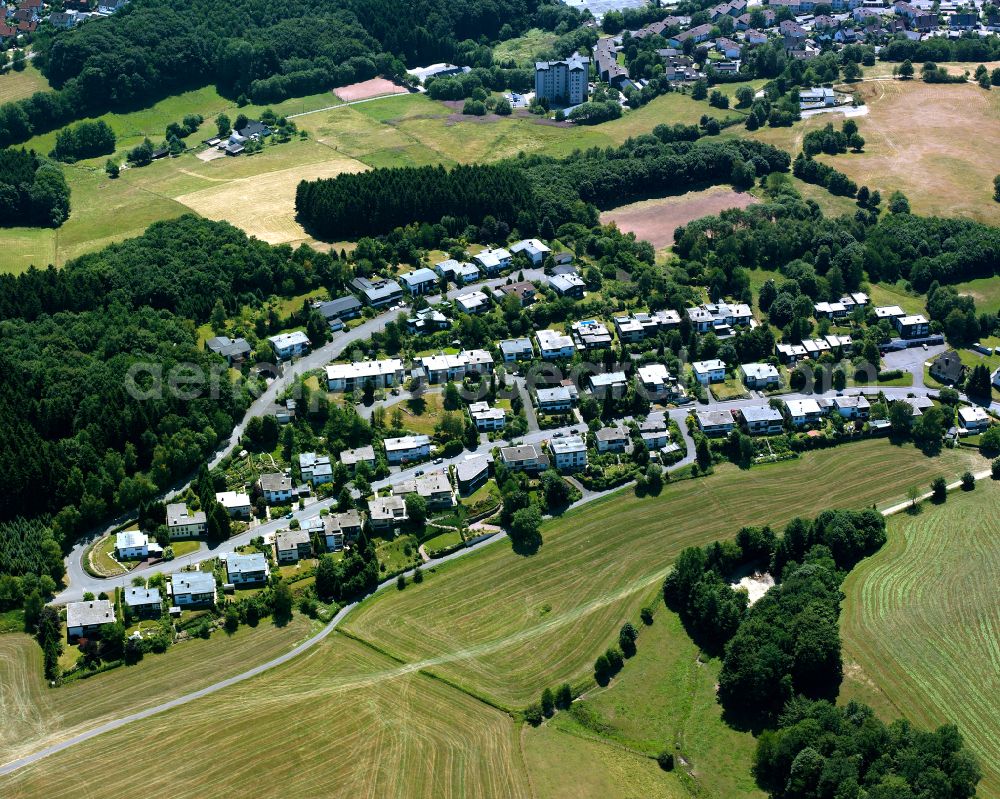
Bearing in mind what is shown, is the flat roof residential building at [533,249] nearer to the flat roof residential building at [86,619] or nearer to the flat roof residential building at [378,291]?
the flat roof residential building at [378,291]

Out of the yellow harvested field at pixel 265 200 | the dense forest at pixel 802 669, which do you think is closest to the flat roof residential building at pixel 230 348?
the yellow harvested field at pixel 265 200

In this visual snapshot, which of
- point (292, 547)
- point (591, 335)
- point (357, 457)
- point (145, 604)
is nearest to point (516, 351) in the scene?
point (591, 335)

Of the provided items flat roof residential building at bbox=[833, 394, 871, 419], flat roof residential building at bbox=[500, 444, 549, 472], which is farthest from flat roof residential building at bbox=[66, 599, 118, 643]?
flat roof residential building at bbox=[833, 394, 871, 419]

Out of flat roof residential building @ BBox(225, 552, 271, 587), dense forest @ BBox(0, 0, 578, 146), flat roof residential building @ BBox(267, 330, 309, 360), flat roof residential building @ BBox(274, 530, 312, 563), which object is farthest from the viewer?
dense forest @ BBox(0, 0, 578, 146)

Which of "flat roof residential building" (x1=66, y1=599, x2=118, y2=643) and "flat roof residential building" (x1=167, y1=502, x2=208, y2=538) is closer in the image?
"flat roof residential building" (x1=66, y1=599, x2=118, y2=643)

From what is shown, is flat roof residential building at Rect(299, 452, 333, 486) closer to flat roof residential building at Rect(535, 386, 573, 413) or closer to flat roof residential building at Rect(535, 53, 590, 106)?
flat roof residential building at Rect(535, 386, 573, 413)

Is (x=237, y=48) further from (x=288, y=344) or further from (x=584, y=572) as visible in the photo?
(x=584, y=572)

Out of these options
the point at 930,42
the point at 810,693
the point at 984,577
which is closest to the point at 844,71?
the point at 930,42

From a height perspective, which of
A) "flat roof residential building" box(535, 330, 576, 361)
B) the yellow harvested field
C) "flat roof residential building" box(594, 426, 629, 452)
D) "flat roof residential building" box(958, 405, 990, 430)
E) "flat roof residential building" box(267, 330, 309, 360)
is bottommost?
"flat roof residential building" box(958, 405, 990, 430)
